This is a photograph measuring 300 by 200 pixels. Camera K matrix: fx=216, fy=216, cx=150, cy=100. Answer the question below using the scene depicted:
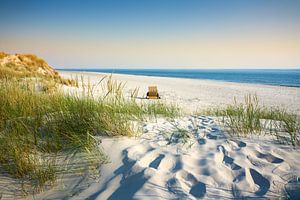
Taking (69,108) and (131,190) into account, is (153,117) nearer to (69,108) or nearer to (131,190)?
(69,108)

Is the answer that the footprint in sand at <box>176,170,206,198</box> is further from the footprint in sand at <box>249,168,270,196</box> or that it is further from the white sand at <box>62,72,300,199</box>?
A: the footprint in sand at <box>249,168,270,196</box>

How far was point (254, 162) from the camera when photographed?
2219 millimetres

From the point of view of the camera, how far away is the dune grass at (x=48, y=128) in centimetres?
224

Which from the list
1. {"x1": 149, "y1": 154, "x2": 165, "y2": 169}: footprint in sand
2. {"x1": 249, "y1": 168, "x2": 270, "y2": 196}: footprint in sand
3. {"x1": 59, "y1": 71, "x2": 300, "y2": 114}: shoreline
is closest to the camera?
{"x1": 249, "y1": 168, "x2": 270, "y2": 196}: footprint in sand

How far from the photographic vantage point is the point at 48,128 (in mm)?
2953

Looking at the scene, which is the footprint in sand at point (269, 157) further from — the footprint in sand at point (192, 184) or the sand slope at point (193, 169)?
the footprint in sand at point (192, 184)

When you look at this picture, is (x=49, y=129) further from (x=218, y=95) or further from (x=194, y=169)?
(x=218, y=95)

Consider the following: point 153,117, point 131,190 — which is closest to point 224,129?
point 153,117

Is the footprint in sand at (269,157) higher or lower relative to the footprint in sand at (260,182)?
higher

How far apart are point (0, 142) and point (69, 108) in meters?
0.96

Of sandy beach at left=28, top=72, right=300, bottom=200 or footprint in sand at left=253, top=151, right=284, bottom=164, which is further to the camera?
footprint in sand at left=253, top=151, right=284, bottom=164

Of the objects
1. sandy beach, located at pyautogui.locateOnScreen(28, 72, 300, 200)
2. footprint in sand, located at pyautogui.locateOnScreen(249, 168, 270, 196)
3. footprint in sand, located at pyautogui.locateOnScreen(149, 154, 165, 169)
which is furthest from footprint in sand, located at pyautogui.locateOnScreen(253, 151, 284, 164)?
footprint in sand, located at pyautogui.locateOnScreen(149, 154, 165, 169)

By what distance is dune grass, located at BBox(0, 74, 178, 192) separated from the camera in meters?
2.24

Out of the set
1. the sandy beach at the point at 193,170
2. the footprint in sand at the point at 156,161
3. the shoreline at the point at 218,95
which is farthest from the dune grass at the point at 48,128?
the shoreline at the point at 218,95
